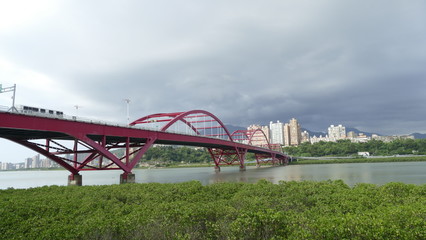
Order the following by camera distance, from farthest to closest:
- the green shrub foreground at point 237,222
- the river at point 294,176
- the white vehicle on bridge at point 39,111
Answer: the river at point 294,176, the white vehicle on bridge at point 39,111, the green shrub foreground at point 237,222

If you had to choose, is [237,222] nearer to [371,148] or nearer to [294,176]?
[294,176]

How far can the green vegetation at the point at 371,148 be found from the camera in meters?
130

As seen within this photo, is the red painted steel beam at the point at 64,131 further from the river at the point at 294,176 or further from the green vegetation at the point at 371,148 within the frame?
the green vegetation at the point at 371,148

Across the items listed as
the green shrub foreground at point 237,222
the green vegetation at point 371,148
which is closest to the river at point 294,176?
the green shrub foreground at point 237,222

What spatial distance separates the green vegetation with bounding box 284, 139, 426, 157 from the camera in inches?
5135

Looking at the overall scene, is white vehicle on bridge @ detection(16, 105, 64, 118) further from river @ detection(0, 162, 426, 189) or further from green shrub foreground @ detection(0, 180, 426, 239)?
river @ detection(0, 162, 426, 189)

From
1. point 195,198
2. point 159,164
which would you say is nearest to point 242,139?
point 159,164

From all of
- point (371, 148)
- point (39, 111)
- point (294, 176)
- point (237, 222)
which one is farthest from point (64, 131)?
point (371, 148)

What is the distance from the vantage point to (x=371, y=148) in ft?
477

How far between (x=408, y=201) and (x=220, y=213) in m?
7.02

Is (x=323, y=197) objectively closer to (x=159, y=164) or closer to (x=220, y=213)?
(x=220, y=213)

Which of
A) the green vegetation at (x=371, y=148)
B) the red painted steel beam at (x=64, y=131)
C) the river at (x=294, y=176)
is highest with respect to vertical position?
the red painted steel beam at (x=64, y=131)

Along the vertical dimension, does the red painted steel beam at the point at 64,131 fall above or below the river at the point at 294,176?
above

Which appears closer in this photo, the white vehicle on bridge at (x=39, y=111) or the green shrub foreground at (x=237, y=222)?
the green shrub foreground at (x=237, y=222)
